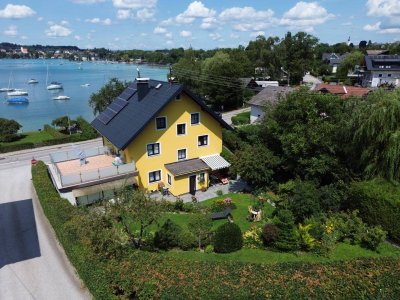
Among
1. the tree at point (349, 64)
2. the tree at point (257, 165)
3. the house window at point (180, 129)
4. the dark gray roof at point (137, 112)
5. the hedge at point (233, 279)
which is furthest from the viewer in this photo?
the tree at point (349, 64)

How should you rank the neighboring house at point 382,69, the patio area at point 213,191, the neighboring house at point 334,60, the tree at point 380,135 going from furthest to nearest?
the neighboring house at point 334,60 < the neighboring house at point 382,69 < the patio area at point 213,191 < the tree at point 380,135

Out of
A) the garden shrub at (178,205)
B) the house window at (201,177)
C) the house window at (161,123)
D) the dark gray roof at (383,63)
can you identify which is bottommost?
the garden shrub at (178,205)

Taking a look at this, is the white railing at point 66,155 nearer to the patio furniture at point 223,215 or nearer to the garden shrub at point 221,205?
the garden shrub at point 221,205

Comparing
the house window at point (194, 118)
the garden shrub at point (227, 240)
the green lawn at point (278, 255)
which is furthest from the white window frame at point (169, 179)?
the garden shrub at point (227, 240)

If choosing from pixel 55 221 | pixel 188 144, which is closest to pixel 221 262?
pixel 55 221

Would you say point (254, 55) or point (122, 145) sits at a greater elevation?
point (254, 55)

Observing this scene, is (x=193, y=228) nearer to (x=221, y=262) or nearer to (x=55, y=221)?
(x=221, y=262)

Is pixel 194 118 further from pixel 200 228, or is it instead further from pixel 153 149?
pixel 200 228

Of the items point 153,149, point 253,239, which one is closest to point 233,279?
point 253,239
